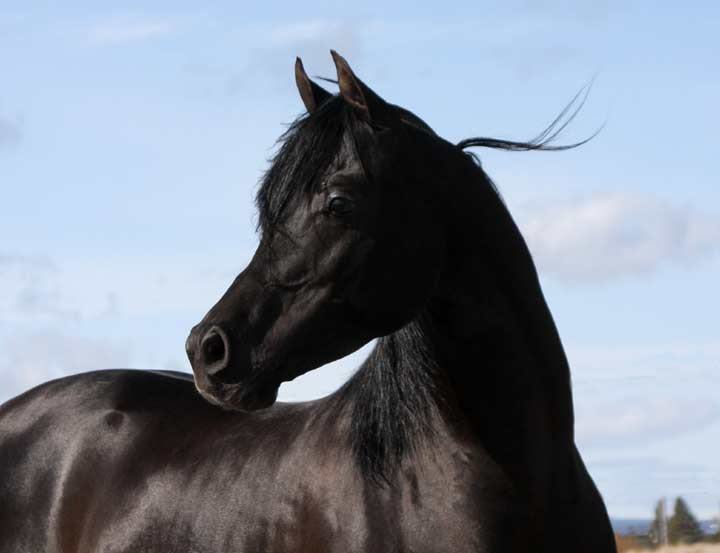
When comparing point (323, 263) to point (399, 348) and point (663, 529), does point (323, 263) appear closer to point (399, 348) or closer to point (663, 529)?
point (399, 348)

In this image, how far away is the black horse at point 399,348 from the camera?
480 centimetres

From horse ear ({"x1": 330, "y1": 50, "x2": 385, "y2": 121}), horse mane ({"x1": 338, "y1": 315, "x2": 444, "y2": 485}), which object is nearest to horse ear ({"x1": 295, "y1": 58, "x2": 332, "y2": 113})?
horse ear ({"x1": 330, "y1": 50, "x2": 385, "y2": 121})

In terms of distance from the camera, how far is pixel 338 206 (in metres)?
4.80

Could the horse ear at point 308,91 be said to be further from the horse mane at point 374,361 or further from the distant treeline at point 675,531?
the distant treeline at point 675,531

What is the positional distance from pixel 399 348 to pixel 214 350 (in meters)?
0.74

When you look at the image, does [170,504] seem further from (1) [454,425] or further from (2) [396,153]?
(2) [396,153]

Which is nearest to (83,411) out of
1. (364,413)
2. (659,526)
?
(364,413)

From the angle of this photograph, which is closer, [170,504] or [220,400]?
[220,400]

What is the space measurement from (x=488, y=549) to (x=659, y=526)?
12.2 m

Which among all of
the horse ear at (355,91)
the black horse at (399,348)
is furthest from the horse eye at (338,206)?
the horse ear at (355,91)

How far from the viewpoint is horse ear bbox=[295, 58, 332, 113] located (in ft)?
16.8

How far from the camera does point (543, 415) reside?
16.3 ft

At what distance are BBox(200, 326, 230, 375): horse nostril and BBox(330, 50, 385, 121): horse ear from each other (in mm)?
965

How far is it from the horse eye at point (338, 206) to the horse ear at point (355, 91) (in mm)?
353
